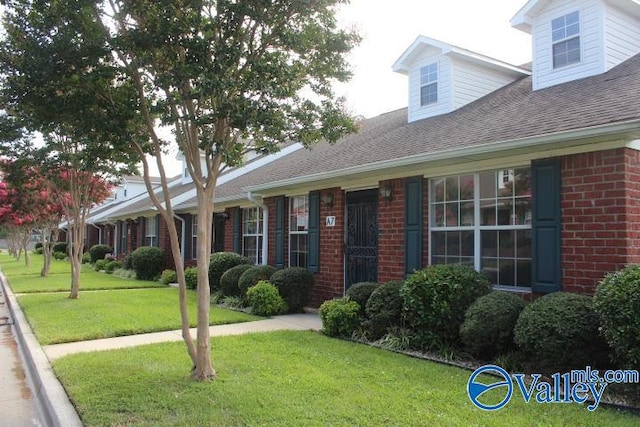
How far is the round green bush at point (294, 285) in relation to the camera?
1054cm

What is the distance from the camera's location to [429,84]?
1146 cm

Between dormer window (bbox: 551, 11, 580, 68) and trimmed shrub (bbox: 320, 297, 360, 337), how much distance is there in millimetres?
5843

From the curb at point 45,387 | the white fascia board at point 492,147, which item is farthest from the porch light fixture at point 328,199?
the curb at point 45,387

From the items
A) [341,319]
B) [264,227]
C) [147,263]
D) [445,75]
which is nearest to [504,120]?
[445,75]

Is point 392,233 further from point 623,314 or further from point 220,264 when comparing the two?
point 220,264

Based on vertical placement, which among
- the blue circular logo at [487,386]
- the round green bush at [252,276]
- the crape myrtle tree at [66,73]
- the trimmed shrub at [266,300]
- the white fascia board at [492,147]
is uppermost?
the crape myrtle tree at [66,73]

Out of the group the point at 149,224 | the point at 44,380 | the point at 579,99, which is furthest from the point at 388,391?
the point at 149,224

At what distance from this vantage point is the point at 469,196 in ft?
26.4

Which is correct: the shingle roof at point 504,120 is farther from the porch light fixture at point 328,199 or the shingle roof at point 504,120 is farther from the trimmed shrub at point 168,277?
the trimmed shrub at point 168,277

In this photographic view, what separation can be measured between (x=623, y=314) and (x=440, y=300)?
93.3 inches

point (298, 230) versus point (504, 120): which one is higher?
point (504, 120)

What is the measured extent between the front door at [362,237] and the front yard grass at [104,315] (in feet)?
7.12

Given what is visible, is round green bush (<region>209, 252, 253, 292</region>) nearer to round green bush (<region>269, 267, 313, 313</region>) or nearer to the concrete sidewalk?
round green bush (<region>269, 267, 313, 313</region>)

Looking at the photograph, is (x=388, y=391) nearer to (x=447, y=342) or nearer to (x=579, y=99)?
(x=447, y=342)
